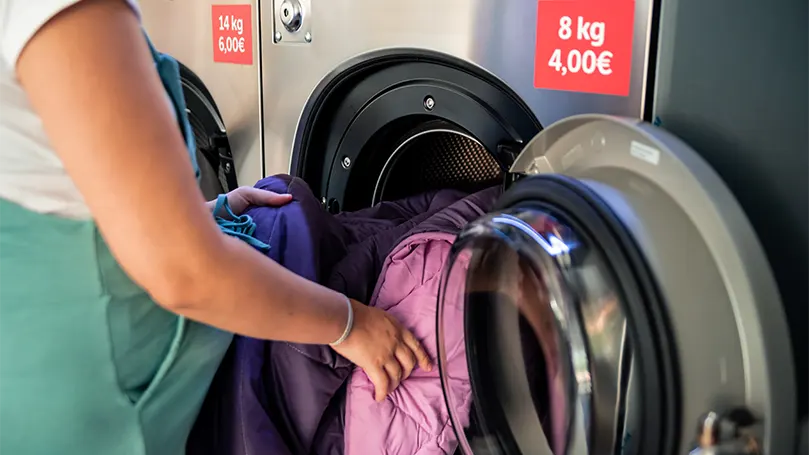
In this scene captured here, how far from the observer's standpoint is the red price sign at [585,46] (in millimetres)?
705

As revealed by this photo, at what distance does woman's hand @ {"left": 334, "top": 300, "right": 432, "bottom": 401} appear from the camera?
0.83 metres

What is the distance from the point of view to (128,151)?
1.96 ft

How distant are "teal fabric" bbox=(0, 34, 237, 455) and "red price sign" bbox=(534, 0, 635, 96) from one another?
0.37m

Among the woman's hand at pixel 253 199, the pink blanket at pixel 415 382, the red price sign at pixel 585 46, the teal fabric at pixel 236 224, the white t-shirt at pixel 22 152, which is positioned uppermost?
the red price sign at pixel 585 46

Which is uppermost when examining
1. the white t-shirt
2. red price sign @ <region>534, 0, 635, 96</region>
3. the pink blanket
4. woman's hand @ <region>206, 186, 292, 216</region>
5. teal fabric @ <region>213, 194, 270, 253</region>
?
red price sign @ <region>534, 0, 635, 96</region>

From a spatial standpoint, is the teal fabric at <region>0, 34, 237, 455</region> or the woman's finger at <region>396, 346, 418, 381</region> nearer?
the teal fabric at <region>0, 34, 237, 455</region>

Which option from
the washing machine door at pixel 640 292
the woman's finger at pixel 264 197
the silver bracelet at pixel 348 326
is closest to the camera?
the washing machine door at pixel 640 292

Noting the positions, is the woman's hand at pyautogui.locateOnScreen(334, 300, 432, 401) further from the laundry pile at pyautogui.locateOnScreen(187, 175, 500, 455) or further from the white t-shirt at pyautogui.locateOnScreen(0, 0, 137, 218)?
the white t-shirt at pyautogui.locateOnScreen(0, 0, 137, 218)

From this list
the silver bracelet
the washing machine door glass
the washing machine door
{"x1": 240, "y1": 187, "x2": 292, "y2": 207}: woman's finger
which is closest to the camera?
the washing machine door

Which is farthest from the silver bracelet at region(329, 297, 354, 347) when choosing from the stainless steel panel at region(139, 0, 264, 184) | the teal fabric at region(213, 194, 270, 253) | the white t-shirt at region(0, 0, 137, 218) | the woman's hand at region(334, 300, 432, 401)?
the stainless steel panel at region(139, 0, 264, 184)

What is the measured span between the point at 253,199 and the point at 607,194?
535 millimetres

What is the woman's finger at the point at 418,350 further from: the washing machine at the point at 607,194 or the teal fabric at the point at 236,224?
the teal fabric at the point at 236,224

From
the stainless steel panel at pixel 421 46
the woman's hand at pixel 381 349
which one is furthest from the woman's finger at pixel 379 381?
the stainless steel panel at pixel 421 46

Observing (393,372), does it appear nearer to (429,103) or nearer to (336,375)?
(336,375)
